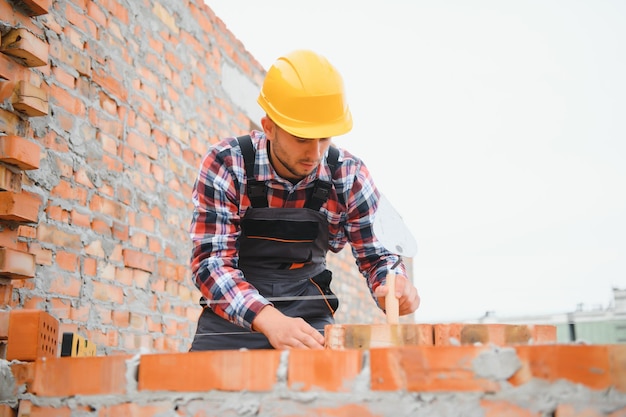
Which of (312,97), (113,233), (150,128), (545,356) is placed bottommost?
(545,356)

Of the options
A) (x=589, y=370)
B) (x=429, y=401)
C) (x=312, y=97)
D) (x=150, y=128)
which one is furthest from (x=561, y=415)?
→ (x=150, y=128)

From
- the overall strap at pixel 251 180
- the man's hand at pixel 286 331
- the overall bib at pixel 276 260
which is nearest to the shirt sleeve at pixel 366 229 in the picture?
the overall bib at pixel 276 260

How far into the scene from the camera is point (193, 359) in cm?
154

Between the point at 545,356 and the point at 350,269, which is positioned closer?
the point at 545,356

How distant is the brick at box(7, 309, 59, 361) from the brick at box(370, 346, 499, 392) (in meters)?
0.93

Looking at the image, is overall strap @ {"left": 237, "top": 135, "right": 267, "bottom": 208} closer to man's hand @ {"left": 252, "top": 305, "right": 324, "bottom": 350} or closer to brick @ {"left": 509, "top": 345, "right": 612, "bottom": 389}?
man's hand @ {"left": 252, "top": 305, "right": 324, "bottom": 350}

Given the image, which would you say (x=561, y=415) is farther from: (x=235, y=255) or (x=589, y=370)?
(x=235, y=255)

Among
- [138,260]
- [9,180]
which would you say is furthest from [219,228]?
[138,260]

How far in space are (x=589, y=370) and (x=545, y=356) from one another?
8 cm

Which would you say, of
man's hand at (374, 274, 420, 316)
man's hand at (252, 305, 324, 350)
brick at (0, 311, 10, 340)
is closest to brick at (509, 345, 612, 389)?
man's hand at (252, 305, 324, 350)

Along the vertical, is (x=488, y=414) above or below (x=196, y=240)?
below

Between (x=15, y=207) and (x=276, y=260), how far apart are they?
888mm

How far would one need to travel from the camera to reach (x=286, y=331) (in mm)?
1965

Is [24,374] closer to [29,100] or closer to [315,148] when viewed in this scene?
[29,100]
